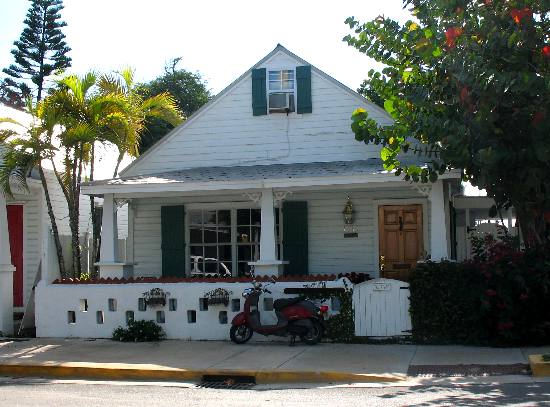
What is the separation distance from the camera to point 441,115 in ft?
38.4

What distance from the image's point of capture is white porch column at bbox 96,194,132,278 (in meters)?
14.6

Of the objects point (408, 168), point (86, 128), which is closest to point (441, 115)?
point (408, 168)

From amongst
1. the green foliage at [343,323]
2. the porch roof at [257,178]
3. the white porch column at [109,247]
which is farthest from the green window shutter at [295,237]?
the white porch column at [109,247]

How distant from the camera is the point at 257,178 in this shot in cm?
1394

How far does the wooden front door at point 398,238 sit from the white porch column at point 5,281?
752 cm

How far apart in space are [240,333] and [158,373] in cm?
266

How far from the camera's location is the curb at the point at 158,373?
980cm

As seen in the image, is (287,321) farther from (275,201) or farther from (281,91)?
(281,91)

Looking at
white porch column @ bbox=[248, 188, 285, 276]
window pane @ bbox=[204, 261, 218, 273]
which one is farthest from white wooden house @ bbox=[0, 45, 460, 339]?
white porch column @ bbox=[248, 188, 285, 276]

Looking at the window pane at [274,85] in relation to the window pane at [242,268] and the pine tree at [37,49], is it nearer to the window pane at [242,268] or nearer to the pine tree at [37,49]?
the window pane at [242,268]

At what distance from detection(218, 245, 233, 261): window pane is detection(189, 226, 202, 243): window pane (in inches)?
20.1

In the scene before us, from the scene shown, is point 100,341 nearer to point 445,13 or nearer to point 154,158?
point 154,158

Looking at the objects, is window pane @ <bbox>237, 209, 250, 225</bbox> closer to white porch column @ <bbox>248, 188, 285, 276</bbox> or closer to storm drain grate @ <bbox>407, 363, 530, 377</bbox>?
white porch column @ <bbox>248, 188, 285, 276</bbox>

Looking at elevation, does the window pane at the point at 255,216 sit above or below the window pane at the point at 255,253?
above
